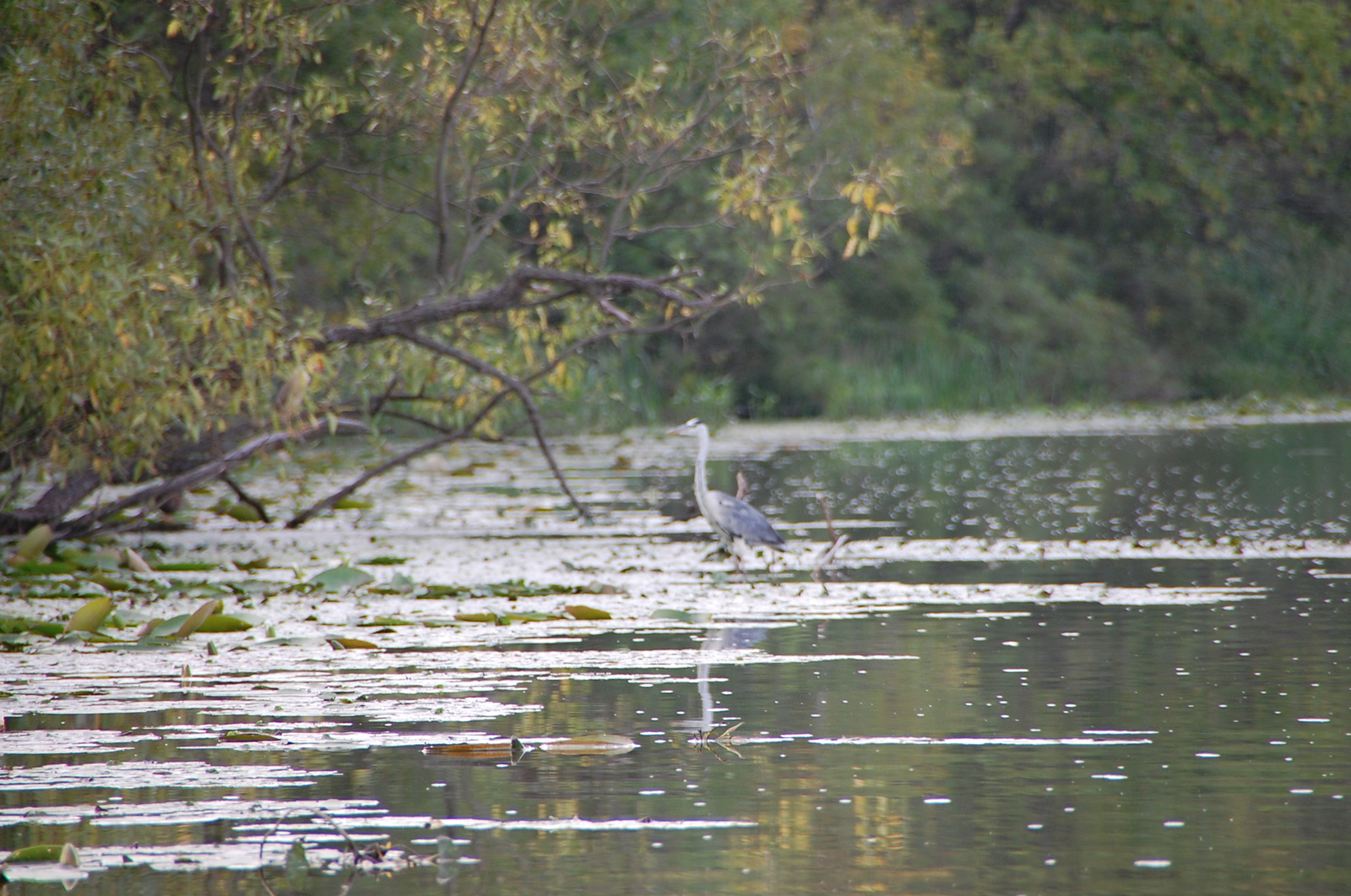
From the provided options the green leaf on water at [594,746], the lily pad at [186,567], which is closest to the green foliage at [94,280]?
the lily pad at [186,567]

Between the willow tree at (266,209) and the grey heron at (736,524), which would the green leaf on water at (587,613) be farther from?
the willow tree at (266,209)

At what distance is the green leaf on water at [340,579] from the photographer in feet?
33.8

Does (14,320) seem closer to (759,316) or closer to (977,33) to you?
(759,316)

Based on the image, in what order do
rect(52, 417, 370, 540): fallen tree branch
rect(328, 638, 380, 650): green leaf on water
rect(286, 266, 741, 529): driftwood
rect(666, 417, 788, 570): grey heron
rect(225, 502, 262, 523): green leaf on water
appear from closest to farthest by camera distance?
rect(328, 638, 380, 650): green leaf on water < rect(666, 417, 788, 570): grey heron < rect(52, 417, 370, 540): fallen tree branch < rect(286, 266, 741, 529): driftwood < rect(225, 502, 262, 523): green leaf on water

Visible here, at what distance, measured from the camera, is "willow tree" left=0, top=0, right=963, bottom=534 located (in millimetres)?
10086

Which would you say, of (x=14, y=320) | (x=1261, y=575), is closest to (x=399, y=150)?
(x=14, y=320)

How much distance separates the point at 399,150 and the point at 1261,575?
931 cm

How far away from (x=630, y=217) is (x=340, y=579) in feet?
52.1

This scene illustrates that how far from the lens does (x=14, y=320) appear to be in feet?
32.9

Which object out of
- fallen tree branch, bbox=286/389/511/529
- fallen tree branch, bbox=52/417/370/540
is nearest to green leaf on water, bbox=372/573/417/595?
fallen tree branch, bbox=52/417/370/540

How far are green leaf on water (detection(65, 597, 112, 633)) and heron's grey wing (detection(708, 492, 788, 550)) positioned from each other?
12.2 feet

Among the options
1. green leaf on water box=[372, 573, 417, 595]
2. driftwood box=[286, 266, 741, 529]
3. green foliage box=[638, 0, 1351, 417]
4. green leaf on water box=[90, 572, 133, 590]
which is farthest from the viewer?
green foliage box=[638, 0, 1351, 417]

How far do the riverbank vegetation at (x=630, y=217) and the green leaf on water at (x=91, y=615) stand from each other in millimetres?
1685

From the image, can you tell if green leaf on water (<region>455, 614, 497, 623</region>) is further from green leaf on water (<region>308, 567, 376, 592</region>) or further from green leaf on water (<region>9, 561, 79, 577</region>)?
green leaf on water (<region>9, 561, 79, 577</region>)
